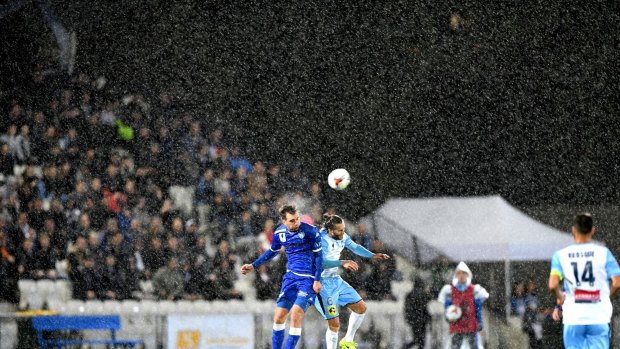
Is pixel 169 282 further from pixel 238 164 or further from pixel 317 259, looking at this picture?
pixel 317 259

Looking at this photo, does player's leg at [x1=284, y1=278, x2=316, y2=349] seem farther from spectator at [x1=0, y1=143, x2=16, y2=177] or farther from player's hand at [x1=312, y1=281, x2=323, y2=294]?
spectator at [x1=0, y1=143, x2=16, y2=177]

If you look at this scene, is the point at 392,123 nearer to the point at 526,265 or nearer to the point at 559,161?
the point at 559,161

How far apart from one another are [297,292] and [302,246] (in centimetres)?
52

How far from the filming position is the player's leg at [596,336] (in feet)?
30.1

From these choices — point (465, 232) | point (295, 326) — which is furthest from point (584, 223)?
point (465, 232)

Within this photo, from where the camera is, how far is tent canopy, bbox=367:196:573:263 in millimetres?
18312

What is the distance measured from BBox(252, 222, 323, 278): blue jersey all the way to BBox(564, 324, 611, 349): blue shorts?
10.4 feet

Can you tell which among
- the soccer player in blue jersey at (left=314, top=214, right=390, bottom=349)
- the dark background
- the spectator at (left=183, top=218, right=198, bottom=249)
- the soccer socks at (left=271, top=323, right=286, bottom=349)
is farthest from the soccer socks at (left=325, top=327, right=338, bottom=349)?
the dark background

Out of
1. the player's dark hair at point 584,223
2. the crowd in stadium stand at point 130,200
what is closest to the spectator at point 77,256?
the crowd in stadium stand at point 130,200

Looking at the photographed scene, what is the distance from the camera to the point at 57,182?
18.4 m

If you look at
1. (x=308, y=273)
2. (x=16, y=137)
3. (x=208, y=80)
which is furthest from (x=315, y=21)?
(x=308, y=273)

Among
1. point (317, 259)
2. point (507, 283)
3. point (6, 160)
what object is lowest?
point (317, 259)

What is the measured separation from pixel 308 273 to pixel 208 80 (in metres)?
12.2

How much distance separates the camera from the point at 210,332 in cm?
1583
